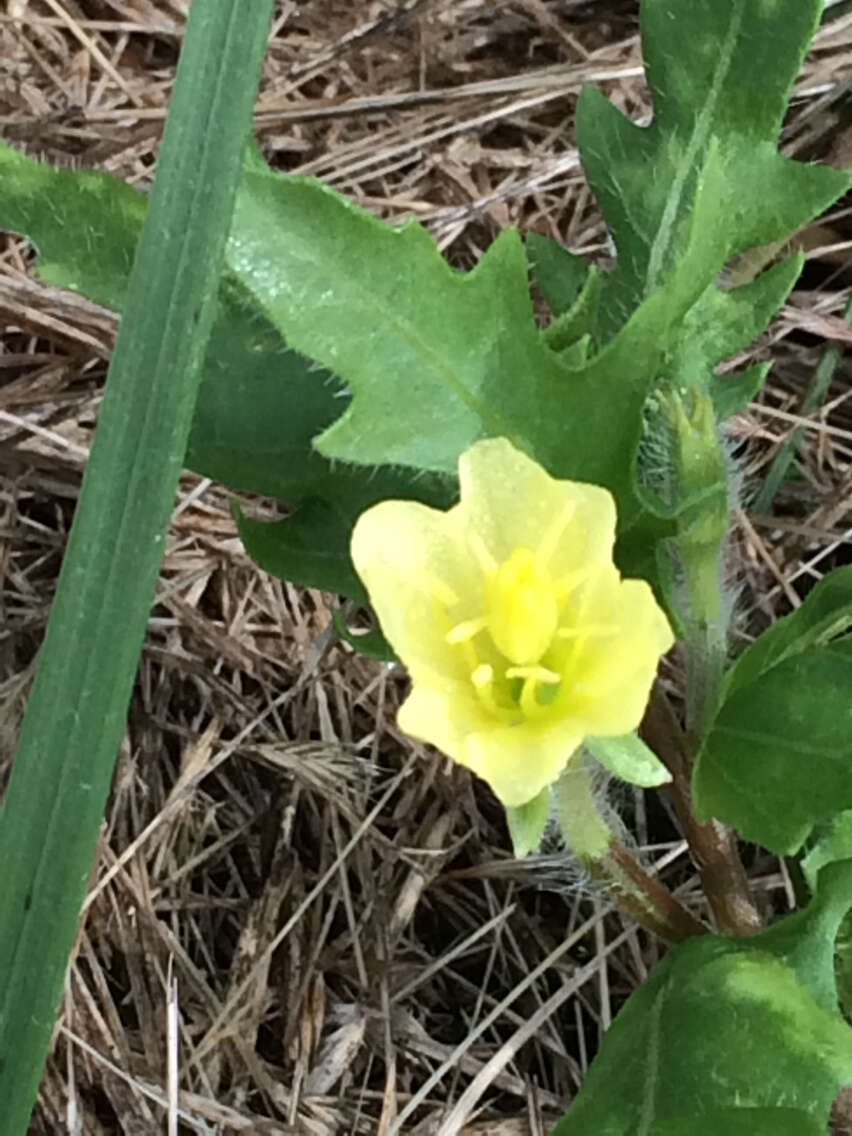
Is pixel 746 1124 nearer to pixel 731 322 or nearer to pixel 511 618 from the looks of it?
pixel 511 618

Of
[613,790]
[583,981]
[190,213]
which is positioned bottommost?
[583,981]

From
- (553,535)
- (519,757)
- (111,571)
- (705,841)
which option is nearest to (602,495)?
(553,535)

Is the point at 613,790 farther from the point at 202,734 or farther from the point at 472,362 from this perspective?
the point at 472,362

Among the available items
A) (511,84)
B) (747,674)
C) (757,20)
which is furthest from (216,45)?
(511,84)

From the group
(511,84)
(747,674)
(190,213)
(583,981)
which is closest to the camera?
(190,213)

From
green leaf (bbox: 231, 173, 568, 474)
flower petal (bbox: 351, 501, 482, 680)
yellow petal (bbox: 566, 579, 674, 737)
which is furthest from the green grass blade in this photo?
yellow petal (bbox: 566, 579, 674, 737)

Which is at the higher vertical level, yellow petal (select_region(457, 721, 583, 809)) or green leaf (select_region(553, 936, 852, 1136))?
yellow petal (select_region(457, 721, 583, 809))

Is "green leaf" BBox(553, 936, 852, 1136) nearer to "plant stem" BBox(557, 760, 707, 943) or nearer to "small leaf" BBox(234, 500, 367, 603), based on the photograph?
"plant stem" BBox(557, 760, 707, 943)
